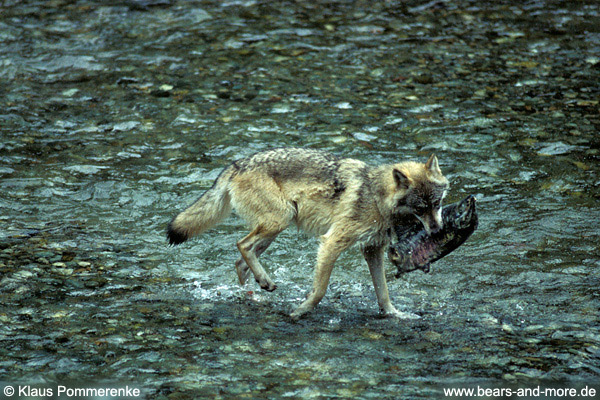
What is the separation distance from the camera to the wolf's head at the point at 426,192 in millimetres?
6246

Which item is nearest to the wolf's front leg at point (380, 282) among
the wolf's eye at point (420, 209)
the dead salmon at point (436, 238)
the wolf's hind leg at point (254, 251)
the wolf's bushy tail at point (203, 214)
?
the dead salmon at point (436, 238)

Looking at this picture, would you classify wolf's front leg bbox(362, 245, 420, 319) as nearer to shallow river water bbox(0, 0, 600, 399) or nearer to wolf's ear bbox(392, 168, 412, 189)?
shallow river water bbox(0, 0, 600, 399)

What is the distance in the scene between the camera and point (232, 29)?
14.6m

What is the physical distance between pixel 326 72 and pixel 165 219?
5.36 meters

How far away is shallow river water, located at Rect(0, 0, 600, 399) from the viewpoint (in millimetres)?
5664

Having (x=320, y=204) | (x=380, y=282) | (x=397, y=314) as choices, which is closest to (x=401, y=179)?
(x=320, y=204)

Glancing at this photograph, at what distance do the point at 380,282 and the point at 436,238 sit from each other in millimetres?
753

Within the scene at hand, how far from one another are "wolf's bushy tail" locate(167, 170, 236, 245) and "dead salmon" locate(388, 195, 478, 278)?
188 cm

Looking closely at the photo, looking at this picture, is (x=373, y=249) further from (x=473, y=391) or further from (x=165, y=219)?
(x=165, y=219)

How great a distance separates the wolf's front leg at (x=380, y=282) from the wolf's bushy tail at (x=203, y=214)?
1.54 m

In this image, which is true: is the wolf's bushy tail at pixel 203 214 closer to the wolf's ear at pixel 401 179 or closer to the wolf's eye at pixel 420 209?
the wolf's ear at pixel 401 179

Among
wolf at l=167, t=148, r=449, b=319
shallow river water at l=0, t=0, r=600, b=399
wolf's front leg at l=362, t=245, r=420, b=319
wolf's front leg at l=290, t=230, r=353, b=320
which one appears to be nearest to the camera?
shallow river water at l=0, t=0, r=600, b=399

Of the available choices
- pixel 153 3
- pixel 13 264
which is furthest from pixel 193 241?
pixel 153 3

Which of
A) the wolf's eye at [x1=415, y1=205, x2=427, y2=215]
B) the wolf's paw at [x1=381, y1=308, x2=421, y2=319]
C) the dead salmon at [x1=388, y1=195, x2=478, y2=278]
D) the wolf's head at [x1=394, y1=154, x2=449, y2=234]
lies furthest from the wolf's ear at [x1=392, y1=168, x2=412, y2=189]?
the wolf's paw at [x1=381, y1=308, x2=421, y2=319]
